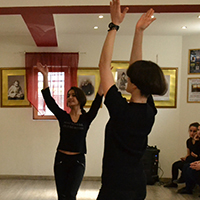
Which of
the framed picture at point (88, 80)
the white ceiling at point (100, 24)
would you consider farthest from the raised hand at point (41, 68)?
the framed picture at point (88, 80)

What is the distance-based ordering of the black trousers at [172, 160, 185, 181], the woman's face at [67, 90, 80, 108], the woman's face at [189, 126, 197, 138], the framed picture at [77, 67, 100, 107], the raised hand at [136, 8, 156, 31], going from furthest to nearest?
the framed picture at [77, 67, 100, 107] < the black trousers at [172, 160, 185, 181] < the woman's face at [189, 126, 197, 138] < the woman's face at [67, 90, 80, 108] < the raised hand at [136, 8, 156, 31]

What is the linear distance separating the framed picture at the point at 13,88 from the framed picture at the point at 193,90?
309 centimetres

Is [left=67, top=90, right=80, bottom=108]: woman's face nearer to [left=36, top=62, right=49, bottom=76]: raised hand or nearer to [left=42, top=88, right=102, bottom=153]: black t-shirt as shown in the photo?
[left=42, top=88, right=102, bottom=153]: black t-shirt

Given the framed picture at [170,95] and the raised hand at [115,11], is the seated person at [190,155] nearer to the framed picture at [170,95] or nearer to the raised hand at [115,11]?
the framed picture at [170,95]

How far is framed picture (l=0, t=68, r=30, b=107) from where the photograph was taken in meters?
5.68

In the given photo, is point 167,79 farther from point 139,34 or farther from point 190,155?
point 139,34

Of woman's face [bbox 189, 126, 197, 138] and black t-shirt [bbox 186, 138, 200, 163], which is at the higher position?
woman's face [bbox 189, 126, 197, 138]

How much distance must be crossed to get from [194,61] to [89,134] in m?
2.43

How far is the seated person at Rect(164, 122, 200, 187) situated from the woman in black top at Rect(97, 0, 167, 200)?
3.72 meters

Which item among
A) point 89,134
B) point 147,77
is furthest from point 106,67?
point 89,134

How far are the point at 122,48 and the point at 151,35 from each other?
24.0 inches

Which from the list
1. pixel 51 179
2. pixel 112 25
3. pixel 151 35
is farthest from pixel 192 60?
pixel 112 25

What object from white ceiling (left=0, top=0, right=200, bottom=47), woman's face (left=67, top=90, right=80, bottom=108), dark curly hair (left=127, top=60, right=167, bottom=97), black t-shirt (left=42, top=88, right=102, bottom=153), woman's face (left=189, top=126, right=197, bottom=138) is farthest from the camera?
woman's face (left=189, top=126, right=197, bottom=138)

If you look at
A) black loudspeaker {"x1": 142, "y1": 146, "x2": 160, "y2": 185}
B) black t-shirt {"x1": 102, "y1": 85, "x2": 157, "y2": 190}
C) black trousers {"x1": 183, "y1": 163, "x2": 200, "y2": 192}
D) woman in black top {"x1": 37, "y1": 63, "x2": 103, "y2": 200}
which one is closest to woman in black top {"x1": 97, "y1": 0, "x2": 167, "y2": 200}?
black t-shirt {"x1": 102, "y1": 85, "x2": 157, "y2": 190}
